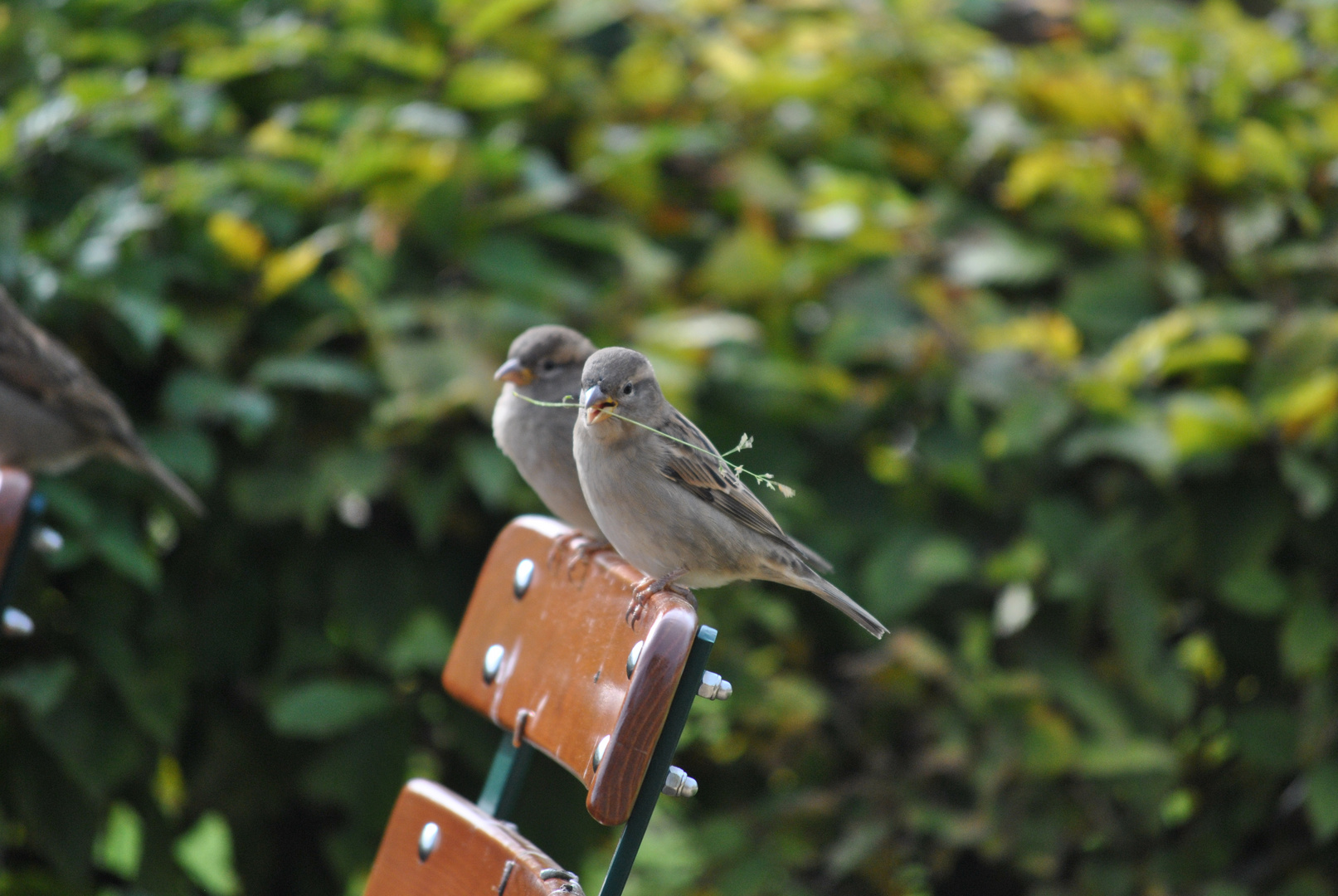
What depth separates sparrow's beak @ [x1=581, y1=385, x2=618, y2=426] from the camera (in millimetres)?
1693

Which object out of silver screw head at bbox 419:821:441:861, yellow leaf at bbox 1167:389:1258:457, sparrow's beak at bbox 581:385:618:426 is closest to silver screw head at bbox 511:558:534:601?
sparrow's beak at bbox 581:385:618:426

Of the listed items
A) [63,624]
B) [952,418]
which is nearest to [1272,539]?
[952,418]

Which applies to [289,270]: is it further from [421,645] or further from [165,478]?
[421,645]

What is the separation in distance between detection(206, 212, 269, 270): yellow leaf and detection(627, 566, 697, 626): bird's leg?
2151mm

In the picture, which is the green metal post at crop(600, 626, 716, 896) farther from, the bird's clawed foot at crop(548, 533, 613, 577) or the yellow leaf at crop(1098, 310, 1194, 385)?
the yellow leaf at crop(1098, 310, 1194, 385)

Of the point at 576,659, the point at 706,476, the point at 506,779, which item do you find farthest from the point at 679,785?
the point at 706,476

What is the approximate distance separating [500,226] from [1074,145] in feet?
6.57

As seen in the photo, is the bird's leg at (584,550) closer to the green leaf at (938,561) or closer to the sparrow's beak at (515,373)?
the sparrow's beak at (515,373)

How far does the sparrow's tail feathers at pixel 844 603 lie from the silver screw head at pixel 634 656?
1.45ft

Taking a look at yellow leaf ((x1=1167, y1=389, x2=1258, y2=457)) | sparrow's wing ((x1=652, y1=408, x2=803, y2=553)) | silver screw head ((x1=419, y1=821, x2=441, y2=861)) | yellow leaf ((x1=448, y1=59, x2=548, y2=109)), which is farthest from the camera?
yellow leaf ((x1=448, y1=59, x2=548, y2=109))

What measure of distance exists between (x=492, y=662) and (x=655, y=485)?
35 centimetres

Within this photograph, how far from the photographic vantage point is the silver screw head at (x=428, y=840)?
1.59 m

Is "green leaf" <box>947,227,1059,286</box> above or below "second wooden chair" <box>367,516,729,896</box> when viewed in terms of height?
below

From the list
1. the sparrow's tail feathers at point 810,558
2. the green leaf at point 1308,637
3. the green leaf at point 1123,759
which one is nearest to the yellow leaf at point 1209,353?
the green leaf at point 1308,637
